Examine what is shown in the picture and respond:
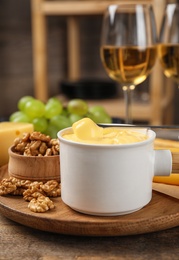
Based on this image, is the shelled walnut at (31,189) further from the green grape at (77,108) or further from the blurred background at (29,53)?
the blurred background at (29,53)

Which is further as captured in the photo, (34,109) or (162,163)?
(34,109)

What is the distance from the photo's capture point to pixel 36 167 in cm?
72

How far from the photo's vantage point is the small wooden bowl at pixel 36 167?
2.35 ft

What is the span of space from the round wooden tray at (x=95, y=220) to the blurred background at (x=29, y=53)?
5.50ft

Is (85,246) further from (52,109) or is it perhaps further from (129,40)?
(129,40)

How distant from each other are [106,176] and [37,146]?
18 centimetres

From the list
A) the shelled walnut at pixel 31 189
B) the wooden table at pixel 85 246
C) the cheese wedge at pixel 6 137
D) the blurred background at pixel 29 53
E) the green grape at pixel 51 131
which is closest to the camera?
the wooden table at pixel 85 246

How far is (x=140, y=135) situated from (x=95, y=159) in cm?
9

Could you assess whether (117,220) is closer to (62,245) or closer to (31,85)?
(62,245)

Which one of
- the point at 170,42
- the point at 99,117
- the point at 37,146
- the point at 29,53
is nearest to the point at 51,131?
the point at 99,117

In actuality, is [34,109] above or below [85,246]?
above

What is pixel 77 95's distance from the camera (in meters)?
2.02

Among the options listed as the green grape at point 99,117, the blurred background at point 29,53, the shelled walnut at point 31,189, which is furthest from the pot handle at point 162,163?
the blurred background at point 29,53

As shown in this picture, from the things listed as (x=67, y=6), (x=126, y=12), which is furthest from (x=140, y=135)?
(x=67, y=6)
